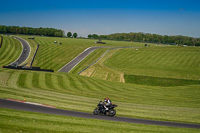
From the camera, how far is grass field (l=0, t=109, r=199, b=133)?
15.5m

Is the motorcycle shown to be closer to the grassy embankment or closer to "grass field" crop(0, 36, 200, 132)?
"grass field" crop(0, 36, 200, 132)

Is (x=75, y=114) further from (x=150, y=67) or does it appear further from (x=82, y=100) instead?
(x=150, y=67)

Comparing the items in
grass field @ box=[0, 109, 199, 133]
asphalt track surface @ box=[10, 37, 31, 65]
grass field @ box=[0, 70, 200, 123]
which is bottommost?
grass field @ box=[0, 70, 200, 123]

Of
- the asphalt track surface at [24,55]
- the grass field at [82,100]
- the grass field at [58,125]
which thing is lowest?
the grass field at [82,100]

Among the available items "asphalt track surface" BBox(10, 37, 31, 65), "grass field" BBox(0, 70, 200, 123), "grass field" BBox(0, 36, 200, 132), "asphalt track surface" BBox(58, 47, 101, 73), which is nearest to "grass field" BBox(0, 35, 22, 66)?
"grass field" BBox(0, 36, 200, 132)

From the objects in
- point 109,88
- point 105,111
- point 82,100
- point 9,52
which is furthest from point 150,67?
point 9,52

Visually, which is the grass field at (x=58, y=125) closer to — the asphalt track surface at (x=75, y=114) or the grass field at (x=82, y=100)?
the asphalt track surface at (x=75, y=114)

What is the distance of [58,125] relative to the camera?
16.8 meters

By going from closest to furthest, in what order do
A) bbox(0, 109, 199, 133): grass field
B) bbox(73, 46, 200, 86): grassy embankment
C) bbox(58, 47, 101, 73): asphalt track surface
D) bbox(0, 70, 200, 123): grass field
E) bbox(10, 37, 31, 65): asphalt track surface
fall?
bbox(0, 109, 199, 133): grass field → bbox(0, 70, 200, 123): grass field → bbox(73, 46, 200, 86): grassy embankment → bbox(58, 47, 101, 73): asphalt track surface → bbox(10, 37, 31, 65): asphalt track surface

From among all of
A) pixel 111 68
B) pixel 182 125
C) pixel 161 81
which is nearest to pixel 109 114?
pixel 182 125

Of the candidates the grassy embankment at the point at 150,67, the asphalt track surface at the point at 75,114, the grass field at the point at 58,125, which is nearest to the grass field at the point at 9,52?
the grassy embankment at the point at 150,67

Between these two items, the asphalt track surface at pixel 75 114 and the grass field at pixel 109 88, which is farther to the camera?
the asphalt track surface at pixel 75 114

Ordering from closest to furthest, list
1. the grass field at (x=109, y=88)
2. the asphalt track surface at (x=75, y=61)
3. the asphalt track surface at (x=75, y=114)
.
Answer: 1. the grass field at (x=109, y=88)
2. the asphalt track surface at (x=75, y=114)
3. the asphalt track surface at (x=75, y=61)

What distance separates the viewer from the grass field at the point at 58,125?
15475 mm
